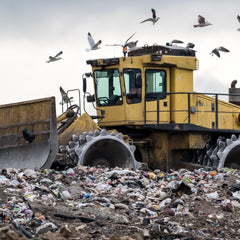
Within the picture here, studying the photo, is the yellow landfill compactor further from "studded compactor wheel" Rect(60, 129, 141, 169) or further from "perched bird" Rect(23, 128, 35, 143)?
"perched bird" Rect(23, 128, 35, 143)

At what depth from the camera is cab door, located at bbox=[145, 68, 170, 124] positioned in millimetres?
15797

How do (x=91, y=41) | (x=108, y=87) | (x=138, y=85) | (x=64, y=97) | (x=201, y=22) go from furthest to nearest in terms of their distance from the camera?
(x=201, y=22), (x=108, y=87), (x=91, y=41), (x=64, y=97), (x=138, y=85)

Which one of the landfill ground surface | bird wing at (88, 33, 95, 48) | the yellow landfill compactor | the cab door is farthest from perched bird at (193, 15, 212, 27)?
the landfill ground surface

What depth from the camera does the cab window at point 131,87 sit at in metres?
15.6

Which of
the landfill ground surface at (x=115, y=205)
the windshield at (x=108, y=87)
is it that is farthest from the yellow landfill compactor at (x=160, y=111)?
the landfill ground surface at (x=115, y=205)

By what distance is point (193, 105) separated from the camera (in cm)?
1634

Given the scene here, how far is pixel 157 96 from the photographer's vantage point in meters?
15.9

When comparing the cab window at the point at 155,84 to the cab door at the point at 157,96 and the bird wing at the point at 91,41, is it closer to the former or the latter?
the cab door at the point at 157,96

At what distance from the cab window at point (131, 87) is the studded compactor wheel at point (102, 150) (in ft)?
4.20

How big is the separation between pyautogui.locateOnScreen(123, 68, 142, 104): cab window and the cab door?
9.0 inches

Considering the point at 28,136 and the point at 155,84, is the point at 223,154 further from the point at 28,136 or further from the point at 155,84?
the point at 28,136

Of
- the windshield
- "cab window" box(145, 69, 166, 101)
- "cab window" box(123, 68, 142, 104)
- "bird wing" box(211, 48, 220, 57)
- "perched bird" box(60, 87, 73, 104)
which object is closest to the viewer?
"perched bird" box(60, 87, 73, 104)

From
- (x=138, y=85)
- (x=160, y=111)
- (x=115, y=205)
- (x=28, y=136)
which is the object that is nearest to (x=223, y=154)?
(x=160, y=111)

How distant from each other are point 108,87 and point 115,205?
243 inches
